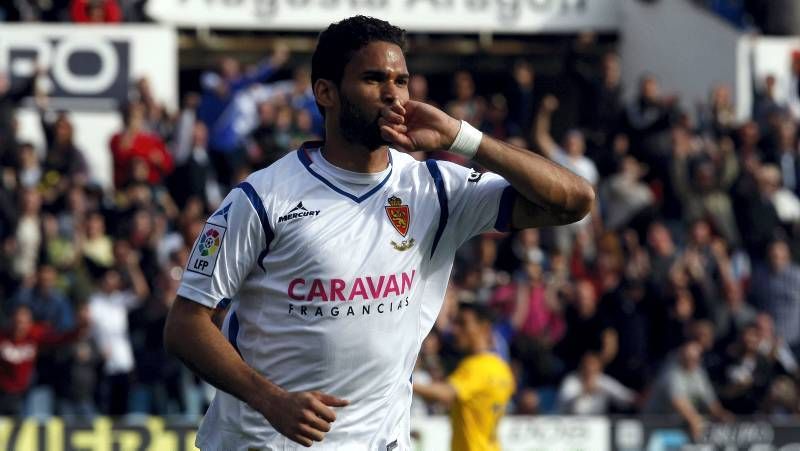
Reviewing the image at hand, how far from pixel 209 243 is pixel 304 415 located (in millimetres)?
659

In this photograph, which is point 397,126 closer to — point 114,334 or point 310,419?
point 310,419

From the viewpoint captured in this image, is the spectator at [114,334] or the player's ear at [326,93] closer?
the player's ear at [326,93]

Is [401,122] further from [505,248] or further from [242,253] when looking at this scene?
[505,248]

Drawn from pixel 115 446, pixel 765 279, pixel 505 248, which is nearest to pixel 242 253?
pixel 115 446

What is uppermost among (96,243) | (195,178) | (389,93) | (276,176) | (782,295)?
(389,93)

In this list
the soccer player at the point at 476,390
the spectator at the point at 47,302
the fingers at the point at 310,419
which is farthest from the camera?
the spectator at the point at 47,302

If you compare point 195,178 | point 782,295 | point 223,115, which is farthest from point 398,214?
point 782,295

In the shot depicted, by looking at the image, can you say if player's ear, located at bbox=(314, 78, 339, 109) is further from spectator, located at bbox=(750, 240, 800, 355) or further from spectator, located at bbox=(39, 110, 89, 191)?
spectator, located at bbox=(750, 240, 800, 355)

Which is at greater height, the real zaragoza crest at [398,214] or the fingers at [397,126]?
the fingers at [397,126]

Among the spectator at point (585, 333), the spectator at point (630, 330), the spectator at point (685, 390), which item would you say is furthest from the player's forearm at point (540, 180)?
the spectator at point (630, 330)

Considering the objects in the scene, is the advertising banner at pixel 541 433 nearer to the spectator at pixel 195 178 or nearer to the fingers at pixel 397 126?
the spectator at pixel 195 178

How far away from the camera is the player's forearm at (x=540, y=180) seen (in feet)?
17.7

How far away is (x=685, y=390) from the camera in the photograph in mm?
15086

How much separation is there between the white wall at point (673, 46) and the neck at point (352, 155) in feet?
51.9
